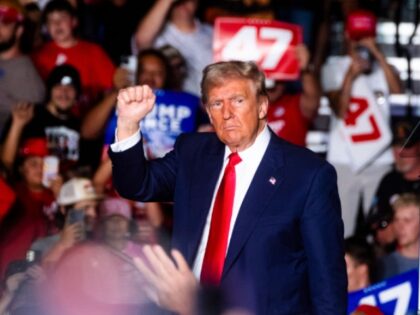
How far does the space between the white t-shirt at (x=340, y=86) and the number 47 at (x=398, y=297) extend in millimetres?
2520

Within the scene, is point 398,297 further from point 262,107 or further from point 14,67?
point 14,67

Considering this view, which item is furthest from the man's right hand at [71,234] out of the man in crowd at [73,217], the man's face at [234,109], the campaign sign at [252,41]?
the man's face at [234,109]

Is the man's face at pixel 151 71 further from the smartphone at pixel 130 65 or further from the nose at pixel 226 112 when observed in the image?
the nose at pixel 226 112

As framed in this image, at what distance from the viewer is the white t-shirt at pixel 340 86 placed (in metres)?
9.09

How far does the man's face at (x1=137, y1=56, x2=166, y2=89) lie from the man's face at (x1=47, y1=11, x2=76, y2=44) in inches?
31.0

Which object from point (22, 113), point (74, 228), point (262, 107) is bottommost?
point (74, 228)

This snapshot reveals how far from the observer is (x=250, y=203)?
15.9 feet

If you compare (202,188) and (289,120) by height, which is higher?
(202,188)

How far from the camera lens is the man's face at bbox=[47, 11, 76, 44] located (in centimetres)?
907

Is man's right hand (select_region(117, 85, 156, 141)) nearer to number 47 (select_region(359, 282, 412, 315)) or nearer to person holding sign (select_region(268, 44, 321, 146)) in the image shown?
number 47 (select_region(359, 282, 412, 315))

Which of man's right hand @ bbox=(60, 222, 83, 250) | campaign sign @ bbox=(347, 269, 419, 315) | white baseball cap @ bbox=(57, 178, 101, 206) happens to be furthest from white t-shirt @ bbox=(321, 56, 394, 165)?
man's right hand @ bbox=(60, 222, 83, 250)

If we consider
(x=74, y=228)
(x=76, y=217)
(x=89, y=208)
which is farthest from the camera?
(x=89, y=208)

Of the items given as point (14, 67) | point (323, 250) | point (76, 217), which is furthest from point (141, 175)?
point (14, 67)

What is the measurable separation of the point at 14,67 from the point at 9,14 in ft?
1.25
